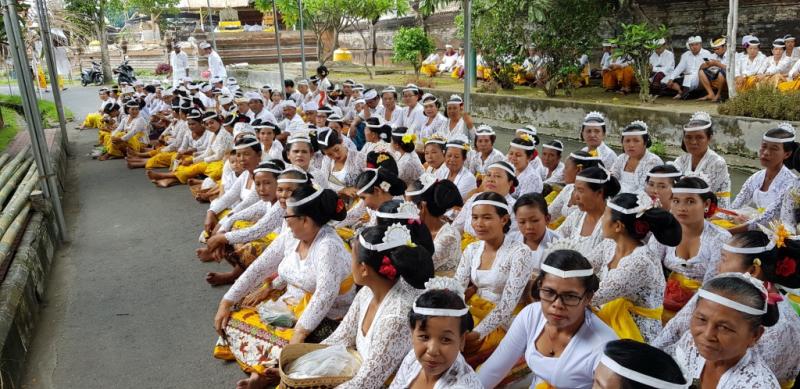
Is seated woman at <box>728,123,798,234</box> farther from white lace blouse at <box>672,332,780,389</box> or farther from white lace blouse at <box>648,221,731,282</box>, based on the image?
white lace blouse at <box>672,332,780,389</box>

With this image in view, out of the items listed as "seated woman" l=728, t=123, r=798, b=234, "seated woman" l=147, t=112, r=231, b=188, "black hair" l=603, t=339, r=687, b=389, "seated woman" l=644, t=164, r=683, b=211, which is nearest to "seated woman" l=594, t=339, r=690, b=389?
"black hair" l=603, t=339, r=687, b=389

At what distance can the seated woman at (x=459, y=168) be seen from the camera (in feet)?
18.5

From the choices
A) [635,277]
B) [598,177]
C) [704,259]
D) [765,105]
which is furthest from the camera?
[765,105]

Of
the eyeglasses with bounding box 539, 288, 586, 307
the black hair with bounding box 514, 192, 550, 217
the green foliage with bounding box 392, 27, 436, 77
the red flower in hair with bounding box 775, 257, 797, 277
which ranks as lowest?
the red flower in hair with bounding box 775, 257, 797, 277

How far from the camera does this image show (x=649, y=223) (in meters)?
3.20

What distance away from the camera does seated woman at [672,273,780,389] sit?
2.22 meters

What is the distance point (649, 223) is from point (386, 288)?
59.5 inches

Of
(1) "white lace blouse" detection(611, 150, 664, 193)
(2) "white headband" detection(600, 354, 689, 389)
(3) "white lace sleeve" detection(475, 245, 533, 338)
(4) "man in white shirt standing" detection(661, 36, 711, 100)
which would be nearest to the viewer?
(2) "white headband" detection(600, 354, 689, 389)

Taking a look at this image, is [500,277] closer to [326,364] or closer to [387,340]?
[387,340]

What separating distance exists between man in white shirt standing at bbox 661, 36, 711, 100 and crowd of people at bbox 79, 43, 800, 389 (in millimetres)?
5948

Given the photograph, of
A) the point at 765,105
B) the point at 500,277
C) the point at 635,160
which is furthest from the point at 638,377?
the point at 765,105

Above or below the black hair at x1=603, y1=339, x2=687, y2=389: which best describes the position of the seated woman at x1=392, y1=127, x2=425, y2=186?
below

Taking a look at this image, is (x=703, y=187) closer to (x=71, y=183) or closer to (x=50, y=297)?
(x=50, y=297)

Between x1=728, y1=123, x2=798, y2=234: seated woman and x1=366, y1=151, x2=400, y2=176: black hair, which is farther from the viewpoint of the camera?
x1=366, y1=151, x2=400, y2=176: black hair
